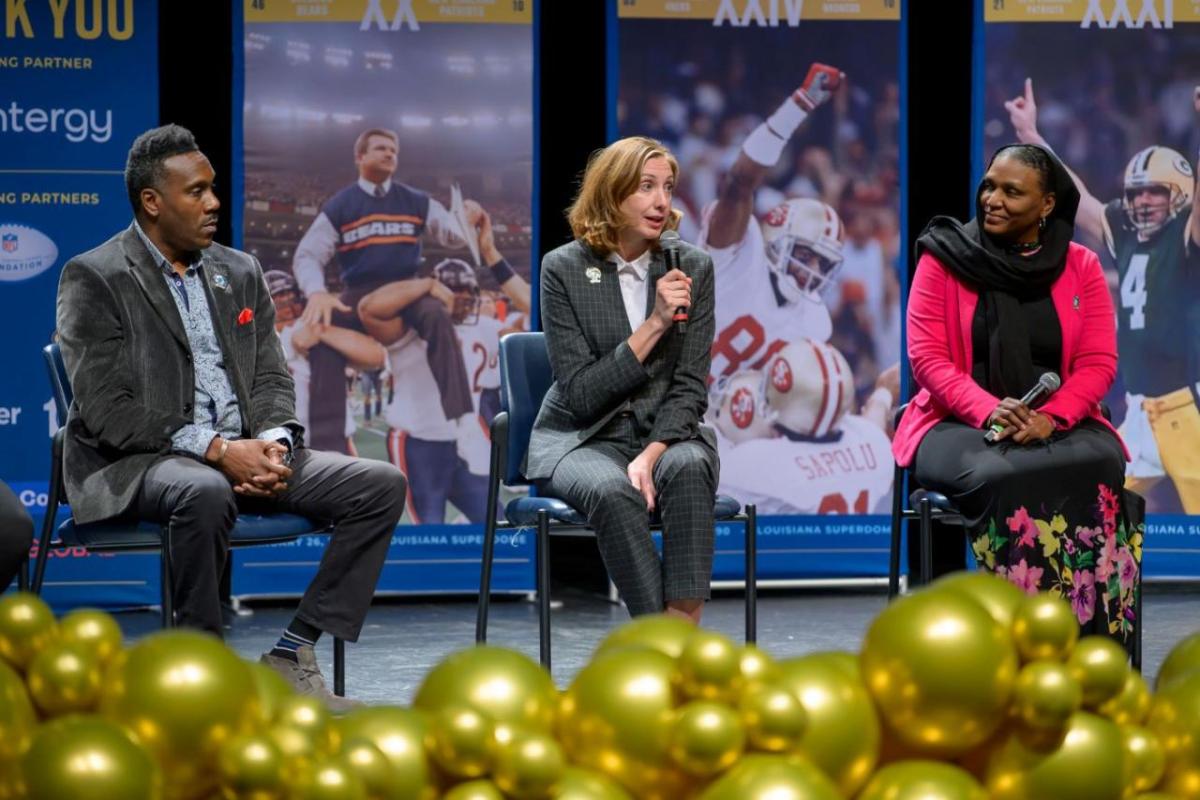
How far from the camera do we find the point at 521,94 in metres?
5.13

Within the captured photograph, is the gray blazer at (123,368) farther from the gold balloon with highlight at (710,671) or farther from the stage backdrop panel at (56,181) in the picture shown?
the gold balloon with highlight at (710,671)

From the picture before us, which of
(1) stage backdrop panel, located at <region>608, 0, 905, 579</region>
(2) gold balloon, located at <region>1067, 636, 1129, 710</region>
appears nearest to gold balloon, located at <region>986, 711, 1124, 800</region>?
(2) gold balloon, located at <region>1067, 636, 1129, 710</region>

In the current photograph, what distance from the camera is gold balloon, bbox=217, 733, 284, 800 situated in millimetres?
560

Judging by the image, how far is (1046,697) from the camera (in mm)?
600

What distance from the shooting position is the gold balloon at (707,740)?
59 centimetres

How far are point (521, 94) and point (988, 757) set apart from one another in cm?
467

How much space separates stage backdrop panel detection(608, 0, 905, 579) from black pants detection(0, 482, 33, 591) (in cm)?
285

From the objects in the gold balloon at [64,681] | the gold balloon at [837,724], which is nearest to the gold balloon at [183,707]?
the gold balloon at [64,681]

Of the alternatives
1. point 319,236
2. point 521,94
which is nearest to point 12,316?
point 319,236

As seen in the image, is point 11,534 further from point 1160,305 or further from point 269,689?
point 1160,305

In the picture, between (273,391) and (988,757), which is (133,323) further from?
(988,757)

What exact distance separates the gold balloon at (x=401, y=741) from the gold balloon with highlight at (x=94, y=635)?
101 millimetres

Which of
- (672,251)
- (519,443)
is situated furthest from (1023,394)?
(519,443)

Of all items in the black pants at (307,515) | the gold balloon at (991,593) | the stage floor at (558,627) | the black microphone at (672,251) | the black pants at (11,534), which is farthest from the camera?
the stage floor at (558,627)
